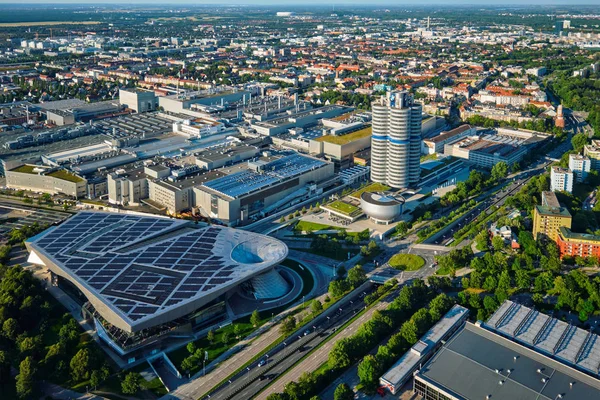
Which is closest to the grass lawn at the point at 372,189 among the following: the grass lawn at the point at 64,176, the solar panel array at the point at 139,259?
the solar panel array at the point at 139,259

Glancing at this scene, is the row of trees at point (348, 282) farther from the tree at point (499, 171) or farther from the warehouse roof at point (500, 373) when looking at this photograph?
the tree at point (499, 171)

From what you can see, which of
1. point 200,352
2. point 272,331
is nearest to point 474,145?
point 272,331

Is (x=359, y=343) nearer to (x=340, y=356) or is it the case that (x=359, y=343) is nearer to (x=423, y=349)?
(x=340, y=356)

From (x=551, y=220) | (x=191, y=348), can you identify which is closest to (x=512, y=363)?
(x=191, y=348)

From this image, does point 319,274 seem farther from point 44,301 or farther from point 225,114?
point 225,114

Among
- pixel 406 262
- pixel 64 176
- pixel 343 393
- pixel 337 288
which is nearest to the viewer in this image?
pixel 343 393

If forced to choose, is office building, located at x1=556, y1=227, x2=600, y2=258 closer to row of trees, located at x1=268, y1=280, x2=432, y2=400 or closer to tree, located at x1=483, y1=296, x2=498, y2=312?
tree, located at x1=483, y1=296, x2=498, y2=312
